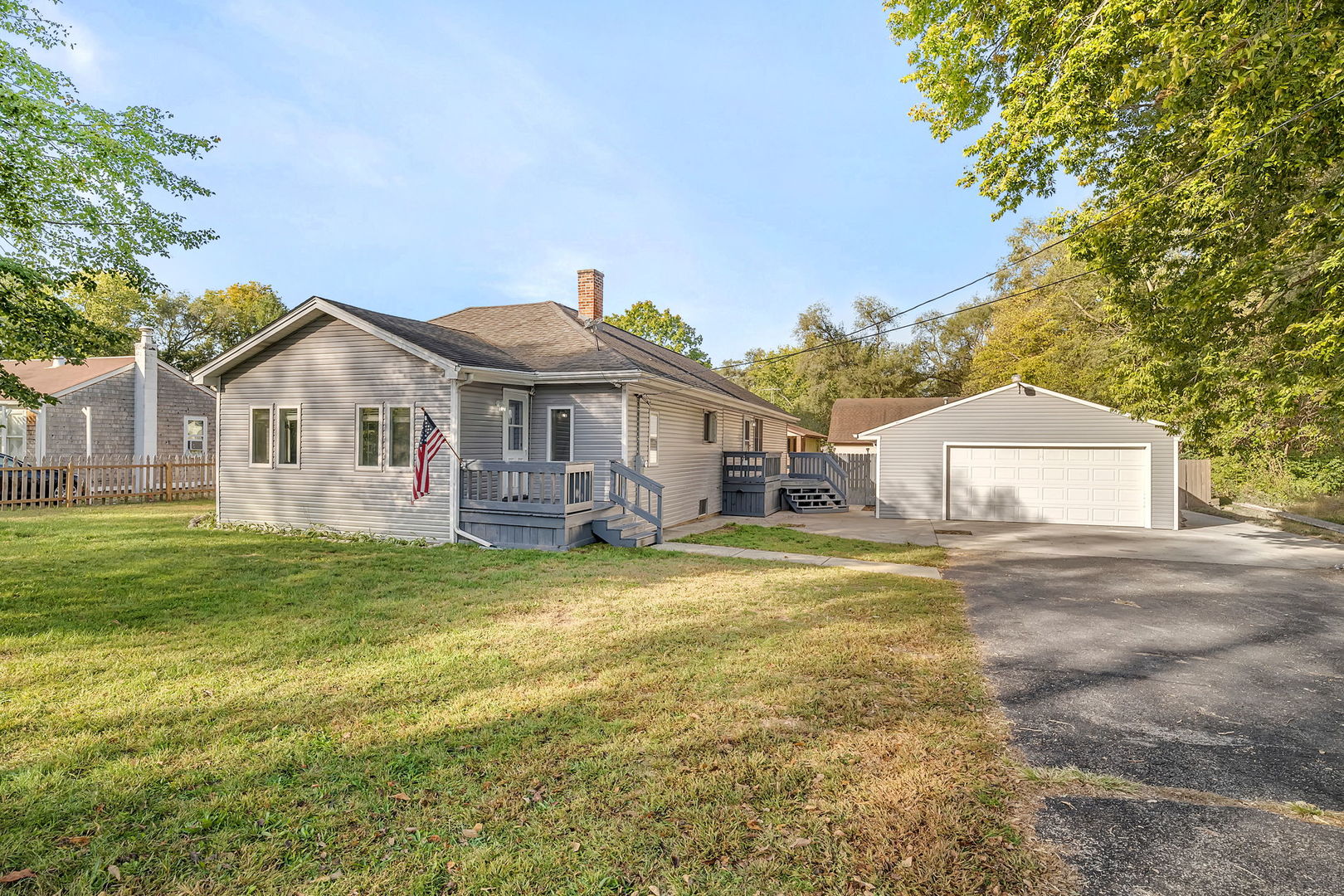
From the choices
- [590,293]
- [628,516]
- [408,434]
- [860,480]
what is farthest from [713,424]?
[408,434]

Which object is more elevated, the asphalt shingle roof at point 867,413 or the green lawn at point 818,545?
the asphalt shingle roof at point 867,413

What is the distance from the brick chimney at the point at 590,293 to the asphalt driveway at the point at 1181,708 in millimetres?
12532

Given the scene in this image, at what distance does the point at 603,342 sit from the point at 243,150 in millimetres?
8923

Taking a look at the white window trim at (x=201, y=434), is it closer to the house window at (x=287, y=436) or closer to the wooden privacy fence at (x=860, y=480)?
the house window at (x=287, y=436)

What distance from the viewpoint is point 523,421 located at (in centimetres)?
1386

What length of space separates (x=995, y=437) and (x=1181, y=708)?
1442 cm

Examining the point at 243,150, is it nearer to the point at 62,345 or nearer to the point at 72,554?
the point at 62,345

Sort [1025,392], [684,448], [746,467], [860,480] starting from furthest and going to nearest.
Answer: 1. [860,480]
2. [746,467]
3. [1025,392]
4. [684,448]

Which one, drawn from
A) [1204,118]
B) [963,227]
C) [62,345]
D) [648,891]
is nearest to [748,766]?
[648,891]

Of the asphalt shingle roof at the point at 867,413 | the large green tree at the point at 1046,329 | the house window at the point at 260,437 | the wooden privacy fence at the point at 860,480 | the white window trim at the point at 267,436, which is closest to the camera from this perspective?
the white window trim at the point at 267,436

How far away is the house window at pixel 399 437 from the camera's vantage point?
12523 millimetres

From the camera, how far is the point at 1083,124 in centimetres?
767

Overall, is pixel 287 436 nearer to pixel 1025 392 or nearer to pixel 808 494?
pixel 808 494

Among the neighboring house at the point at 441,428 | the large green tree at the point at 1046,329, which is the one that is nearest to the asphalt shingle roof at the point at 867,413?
the large green tree at the point at 1046,329
